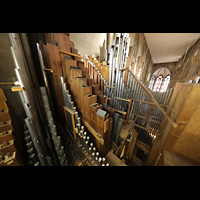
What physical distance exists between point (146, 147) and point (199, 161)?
2.20 metres

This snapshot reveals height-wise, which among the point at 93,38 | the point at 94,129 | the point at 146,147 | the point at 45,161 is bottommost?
the point at 146,147

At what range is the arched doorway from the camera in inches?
391

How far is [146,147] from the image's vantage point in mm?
3082

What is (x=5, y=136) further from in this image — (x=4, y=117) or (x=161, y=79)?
(x=161, y=79)

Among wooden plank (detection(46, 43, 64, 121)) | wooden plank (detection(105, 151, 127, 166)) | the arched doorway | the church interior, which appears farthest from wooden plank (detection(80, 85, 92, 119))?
the arched doorway

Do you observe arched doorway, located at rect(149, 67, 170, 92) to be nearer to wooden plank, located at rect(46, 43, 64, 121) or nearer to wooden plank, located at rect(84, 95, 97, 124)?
wooden plank, located at rect(84, 95, 97, 124)

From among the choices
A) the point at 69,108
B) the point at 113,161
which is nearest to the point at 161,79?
the point at 113,161

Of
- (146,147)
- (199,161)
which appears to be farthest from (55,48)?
(146,147)

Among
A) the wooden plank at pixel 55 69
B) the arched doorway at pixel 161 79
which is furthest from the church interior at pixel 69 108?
the arched doorway at pixel 161 79

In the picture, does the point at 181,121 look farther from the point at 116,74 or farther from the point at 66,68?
the point at 66,68

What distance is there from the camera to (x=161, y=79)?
34.0 ft

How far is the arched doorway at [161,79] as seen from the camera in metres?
9.92

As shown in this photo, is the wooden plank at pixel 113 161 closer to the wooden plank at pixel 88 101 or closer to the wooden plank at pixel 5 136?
the wooden plank at pixel 88 101
